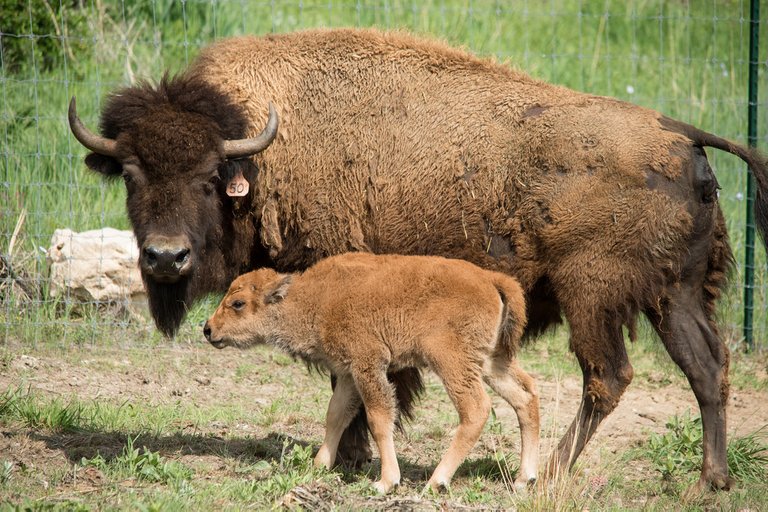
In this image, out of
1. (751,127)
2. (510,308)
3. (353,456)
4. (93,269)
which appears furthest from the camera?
(751,127)

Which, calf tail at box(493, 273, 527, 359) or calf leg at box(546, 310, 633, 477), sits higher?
calf tail at box(493, 273, 527, 359)

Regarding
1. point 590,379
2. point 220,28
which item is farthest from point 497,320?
point 220,28

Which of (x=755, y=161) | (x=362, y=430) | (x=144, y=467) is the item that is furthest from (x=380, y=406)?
(x=755, y=161)

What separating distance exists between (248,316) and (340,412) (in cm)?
80

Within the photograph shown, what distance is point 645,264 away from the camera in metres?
5.76

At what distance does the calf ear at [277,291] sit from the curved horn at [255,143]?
840 mm

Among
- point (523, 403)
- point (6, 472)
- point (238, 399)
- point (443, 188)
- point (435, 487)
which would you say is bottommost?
point (238, 399)

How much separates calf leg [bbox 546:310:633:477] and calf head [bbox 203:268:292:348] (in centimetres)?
179

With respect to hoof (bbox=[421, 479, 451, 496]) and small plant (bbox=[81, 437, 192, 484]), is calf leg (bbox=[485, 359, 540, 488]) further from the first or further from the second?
small plant (bbox=[81, 437, 192, 484])

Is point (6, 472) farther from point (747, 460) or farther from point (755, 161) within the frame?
point (755, 161)

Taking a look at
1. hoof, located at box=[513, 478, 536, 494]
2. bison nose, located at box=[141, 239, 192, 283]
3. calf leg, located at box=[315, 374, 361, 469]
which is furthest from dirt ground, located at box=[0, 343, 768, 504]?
bison nose, located at box=[141, 239, 192, 283]

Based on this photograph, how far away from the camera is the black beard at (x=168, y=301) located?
6180 millimetres

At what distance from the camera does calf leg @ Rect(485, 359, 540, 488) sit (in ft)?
18.9

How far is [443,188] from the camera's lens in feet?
19.9
